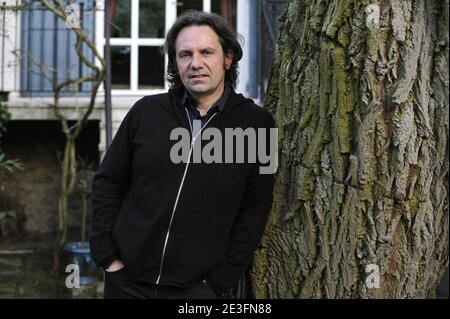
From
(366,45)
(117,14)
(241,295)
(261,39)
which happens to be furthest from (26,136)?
(366,45)

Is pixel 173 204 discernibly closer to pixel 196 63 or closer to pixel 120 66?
pixel 196 63

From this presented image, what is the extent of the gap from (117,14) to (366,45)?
7116 mm

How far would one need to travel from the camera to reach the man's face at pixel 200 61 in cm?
256

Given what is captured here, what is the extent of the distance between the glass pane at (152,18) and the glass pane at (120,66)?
1.14 ft

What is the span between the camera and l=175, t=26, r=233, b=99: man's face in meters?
2.56

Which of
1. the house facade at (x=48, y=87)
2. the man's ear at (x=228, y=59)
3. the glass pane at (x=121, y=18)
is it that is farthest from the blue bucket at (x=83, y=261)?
the man's ear at (x=228, y=59)

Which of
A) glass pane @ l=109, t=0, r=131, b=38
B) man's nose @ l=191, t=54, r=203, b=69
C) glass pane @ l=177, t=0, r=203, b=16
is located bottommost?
man's nose @ l=191, t=54, r=203, b=69

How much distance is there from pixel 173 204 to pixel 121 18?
7060 millimetres

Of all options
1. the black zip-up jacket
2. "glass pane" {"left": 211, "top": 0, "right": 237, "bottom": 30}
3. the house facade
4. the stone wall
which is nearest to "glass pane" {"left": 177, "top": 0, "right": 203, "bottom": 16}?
"glass pane" {"left": 211, "top": 0, "right": 237, "bottom": 30}

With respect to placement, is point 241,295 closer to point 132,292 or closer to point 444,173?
point 132,292

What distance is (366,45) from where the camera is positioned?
245 cm

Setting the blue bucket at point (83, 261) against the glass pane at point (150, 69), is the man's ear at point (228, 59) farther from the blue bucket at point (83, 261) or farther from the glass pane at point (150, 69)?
the glass pane at point (150, 69)

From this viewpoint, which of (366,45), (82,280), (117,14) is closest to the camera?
(366,45)

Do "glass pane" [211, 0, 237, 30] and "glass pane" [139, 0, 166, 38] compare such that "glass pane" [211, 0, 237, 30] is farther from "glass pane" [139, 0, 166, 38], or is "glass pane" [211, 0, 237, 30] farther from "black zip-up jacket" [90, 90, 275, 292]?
"black zip-up jacket" [90, 90, 275, 292]
